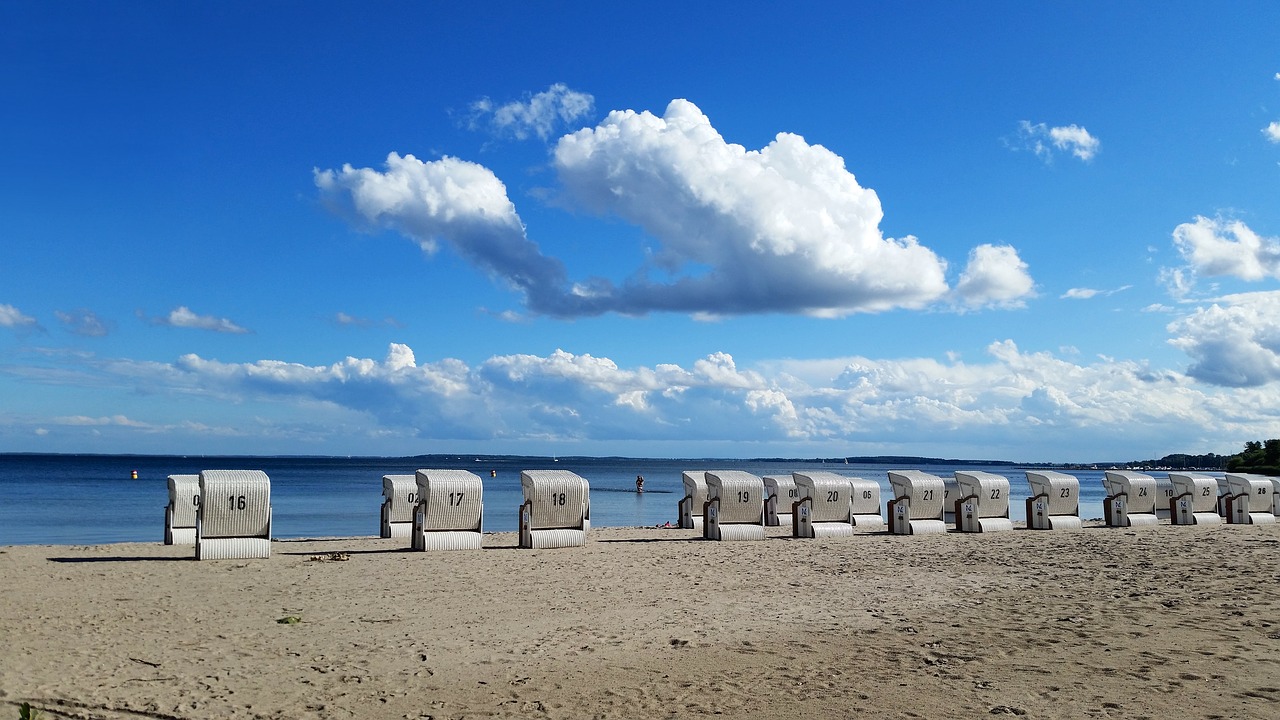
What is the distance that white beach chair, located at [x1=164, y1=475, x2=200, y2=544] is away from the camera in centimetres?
1694

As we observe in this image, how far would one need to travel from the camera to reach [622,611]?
35.1 feet

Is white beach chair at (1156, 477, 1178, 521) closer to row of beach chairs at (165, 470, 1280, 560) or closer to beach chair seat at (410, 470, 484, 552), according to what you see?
row of beach chairs at (165, 470, 1280, 560)

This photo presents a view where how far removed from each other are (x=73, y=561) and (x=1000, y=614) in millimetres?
14698

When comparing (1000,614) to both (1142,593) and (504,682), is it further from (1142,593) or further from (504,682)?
(504,682)

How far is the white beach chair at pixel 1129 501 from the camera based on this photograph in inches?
919

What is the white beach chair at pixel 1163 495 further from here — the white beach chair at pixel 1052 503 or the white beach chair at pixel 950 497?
the white beach chair at pixel 950 497

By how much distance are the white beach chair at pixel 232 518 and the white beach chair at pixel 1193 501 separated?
74.1 ft

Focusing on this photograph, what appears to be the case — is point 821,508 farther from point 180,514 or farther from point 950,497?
point 180,514

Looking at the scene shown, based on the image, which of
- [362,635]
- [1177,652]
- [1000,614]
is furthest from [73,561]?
[1177,652]

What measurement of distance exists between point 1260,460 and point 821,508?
8061 centimetres

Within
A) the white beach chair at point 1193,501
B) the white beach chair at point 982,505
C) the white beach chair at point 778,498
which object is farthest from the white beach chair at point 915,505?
the white beach chair at point 1193,501

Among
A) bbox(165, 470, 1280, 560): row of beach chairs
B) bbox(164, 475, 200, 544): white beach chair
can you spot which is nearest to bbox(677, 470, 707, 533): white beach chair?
bbox(165, 470, 1280, 560): row of beach chairs

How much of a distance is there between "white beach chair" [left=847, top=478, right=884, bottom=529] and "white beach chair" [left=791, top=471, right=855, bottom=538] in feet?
2.28

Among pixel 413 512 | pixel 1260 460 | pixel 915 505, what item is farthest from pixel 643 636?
pixel 1260 460
